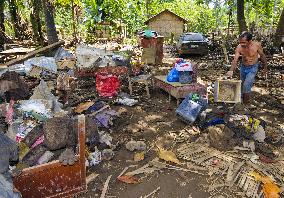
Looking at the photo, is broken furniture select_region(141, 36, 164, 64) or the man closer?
the man

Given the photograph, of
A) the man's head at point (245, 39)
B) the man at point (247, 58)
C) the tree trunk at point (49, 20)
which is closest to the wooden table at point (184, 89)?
the man at point (247, 58)

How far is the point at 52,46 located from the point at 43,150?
10.1 m

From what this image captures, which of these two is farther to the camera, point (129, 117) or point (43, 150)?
point (129, 117)

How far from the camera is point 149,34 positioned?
47.1ft

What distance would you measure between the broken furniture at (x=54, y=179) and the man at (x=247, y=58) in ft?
14.9

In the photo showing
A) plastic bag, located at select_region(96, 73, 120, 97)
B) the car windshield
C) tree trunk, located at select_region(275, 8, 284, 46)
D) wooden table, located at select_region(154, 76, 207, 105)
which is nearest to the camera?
wooden table, located at select_region(154, 76, 207, 105)

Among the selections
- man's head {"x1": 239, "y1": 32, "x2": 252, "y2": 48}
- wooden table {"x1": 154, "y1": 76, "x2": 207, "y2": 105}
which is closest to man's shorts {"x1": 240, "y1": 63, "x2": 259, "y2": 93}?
man's head {"x1": 239, "y1": 32, "x2": 252, "y2": 48}

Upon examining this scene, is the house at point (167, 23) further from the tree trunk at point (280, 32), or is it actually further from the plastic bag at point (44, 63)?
the plastic bag at point (44, 63)

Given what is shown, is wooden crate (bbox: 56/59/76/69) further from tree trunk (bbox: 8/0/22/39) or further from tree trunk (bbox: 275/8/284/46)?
tree trunk (bbox: 8/0/22/39)

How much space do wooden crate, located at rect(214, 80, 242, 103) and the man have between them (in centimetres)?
29

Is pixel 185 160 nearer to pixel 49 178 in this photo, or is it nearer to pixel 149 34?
pixel 49 178

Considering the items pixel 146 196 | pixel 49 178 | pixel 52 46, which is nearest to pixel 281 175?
pixel 146 196

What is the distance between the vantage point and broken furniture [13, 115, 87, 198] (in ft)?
14.4

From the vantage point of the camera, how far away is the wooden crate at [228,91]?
7867mm
